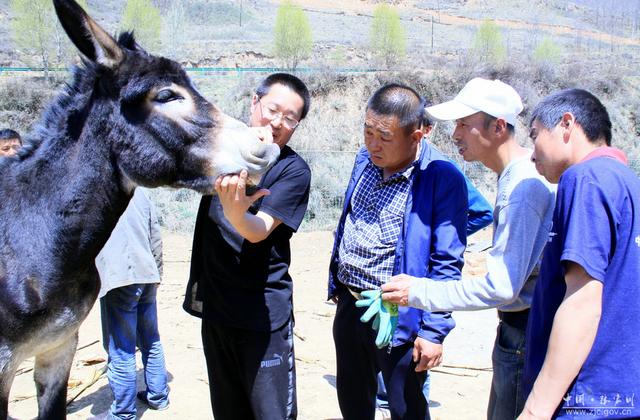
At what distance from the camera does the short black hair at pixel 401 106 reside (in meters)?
3.21

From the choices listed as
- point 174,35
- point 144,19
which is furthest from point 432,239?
point 144,19

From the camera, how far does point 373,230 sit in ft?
11.1

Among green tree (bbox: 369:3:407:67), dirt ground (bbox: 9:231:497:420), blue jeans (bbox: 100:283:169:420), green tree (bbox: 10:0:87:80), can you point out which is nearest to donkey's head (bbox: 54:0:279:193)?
blue jeans (bbox: 100:283:169:420)

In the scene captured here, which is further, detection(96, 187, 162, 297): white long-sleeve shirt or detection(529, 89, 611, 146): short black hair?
detection(96, 187, 162, 297): white long-sleeve shirt

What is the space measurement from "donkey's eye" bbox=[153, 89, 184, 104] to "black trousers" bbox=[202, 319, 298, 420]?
1.18 m

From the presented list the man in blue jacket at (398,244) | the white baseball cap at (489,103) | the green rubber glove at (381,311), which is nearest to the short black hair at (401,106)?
the man in blue jacket at (398,244)

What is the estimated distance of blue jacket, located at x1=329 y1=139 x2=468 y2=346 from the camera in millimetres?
3115

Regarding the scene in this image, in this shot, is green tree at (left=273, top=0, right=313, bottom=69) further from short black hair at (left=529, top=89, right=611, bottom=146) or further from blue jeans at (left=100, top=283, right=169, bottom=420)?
short black hair at (left=529, top=89, right=611, bottom=146)

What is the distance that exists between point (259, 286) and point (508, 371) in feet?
4.33

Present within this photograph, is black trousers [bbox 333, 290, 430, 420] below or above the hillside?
below

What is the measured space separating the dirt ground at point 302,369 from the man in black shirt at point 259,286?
2133 mm

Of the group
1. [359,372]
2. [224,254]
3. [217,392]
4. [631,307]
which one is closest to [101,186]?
[224,254]

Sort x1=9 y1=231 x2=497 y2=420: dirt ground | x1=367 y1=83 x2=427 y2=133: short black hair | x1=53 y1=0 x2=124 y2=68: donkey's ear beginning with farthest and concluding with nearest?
x1=9 y1=231 x2=497 y2=420: dirt ground < x1=367 y1=83 x2=427 y2=133: short black hair < x1=53 y1=0 x2=124 y2=68: donkey's ear

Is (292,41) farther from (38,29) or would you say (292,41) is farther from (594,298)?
(594,298)
